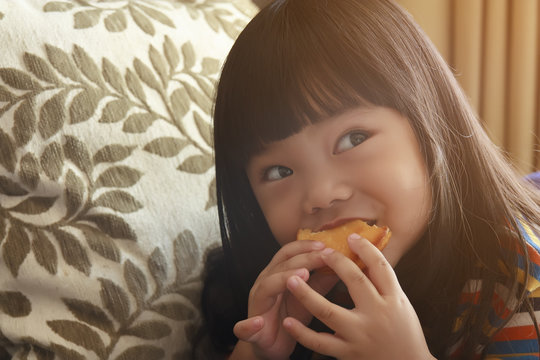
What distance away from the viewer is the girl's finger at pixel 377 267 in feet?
2.31

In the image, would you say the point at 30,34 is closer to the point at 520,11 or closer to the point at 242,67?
the point at 242,67

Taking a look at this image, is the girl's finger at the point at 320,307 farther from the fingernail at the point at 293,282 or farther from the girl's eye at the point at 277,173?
the girl's eye at the point at 277,173

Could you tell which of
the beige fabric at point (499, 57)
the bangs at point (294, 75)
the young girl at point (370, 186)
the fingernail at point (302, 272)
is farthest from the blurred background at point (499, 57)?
the fingernail at point (302, 272)

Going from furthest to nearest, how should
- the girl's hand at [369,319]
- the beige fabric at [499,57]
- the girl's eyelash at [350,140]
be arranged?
the beige fabric at [499,57] → the girl's eyelash at [350,140] → the girl's hand at [369,319]

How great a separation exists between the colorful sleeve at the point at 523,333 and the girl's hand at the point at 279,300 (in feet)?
0.75

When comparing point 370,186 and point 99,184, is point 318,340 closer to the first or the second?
point 370,186

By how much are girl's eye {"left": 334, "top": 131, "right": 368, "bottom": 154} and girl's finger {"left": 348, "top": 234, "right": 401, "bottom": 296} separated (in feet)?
0.41

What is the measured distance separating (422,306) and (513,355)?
0.48 ft

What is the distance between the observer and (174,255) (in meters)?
0.87

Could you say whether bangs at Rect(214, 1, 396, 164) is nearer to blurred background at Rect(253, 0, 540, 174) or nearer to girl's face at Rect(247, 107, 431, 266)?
girl's face at Rect(247, 107, 431, 266)

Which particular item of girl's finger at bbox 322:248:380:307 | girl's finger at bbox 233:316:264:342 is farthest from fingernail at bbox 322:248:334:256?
girl's finger at bbox 233:316:264:342

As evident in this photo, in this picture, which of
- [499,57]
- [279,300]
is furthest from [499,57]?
[279,300]

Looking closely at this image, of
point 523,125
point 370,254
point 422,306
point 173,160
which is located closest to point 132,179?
point 173,160

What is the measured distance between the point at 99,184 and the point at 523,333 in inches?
23.4
